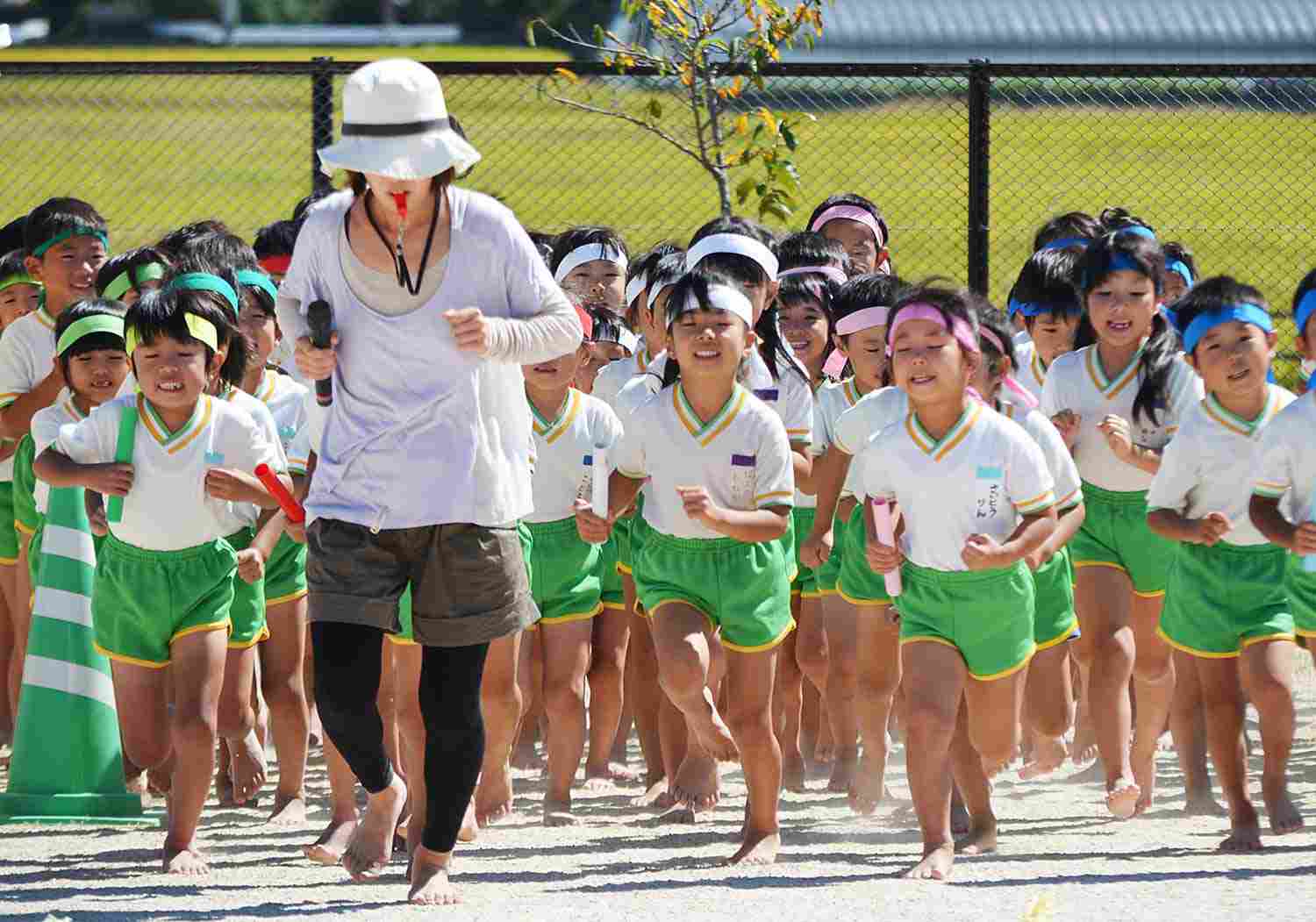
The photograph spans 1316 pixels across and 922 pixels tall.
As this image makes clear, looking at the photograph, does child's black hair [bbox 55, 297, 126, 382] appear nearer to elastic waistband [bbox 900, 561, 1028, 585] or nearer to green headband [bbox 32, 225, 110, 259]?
green headband [bbox 32, 225, 110, 259]

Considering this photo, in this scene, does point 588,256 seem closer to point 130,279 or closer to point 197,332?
point 130,279

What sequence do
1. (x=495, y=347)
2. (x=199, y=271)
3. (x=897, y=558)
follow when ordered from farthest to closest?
(x=199, y=271) → (x=897, y=558) → (x=495, y=347)

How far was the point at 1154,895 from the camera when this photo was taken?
5.23 m

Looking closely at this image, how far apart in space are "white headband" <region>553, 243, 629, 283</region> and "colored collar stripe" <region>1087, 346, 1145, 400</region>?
76.6 inches

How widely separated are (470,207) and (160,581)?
151cm

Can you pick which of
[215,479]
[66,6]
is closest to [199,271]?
[215,479]

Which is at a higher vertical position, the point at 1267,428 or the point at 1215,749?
the point at 1267,428

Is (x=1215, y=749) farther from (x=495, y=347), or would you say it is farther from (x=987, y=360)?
(x=495, y=347)

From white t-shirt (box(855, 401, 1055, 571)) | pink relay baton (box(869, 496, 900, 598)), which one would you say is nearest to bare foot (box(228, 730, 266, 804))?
pink relay baton (box(869, 496, 900, 598))

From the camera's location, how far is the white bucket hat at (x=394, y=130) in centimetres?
491

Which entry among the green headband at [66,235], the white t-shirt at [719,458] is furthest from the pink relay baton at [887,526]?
the green headband at [66,235]

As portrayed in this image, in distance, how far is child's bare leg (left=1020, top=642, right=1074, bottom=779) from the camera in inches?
248

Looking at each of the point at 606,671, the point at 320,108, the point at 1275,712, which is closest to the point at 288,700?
the point at 606,671

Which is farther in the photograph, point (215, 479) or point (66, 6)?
point (66, 6)
